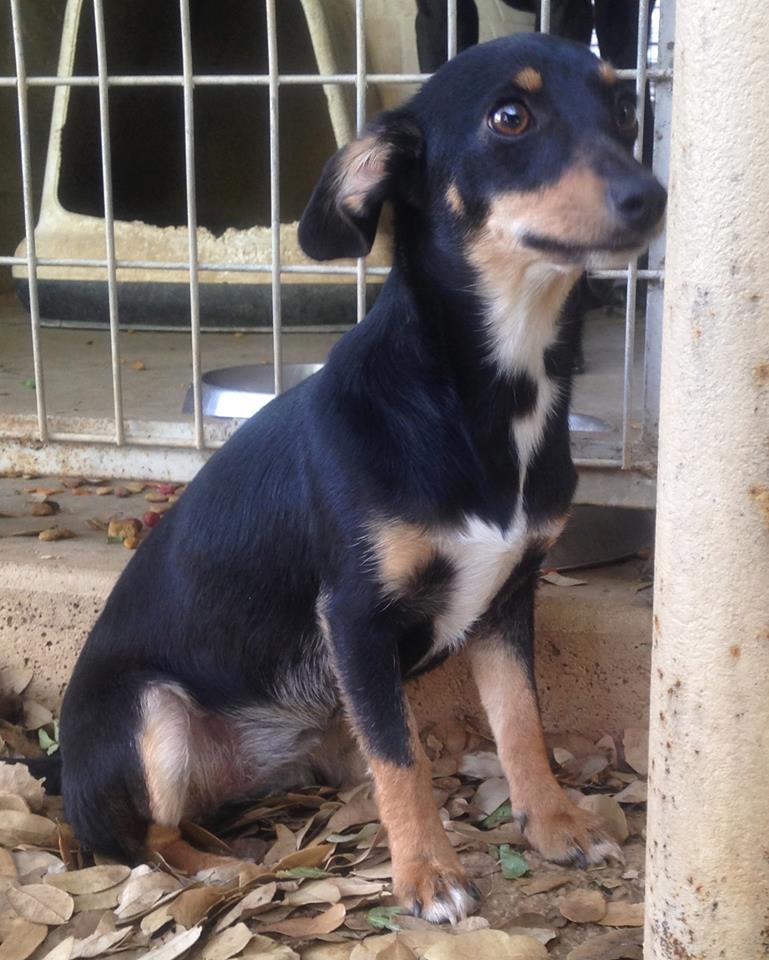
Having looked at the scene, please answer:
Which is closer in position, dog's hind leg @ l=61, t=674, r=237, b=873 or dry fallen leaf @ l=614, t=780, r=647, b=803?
dog's hind leg @ l=61, t=674, r=237, b=873

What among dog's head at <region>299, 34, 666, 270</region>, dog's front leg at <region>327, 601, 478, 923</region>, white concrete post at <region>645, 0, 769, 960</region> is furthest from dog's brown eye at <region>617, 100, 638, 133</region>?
dog's front leg at <region>327, 601, 478, 923</region>

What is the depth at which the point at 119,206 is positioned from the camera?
23.2ft

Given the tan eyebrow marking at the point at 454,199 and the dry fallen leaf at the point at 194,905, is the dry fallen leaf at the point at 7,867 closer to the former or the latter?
the dry fallen leaf at the point at 194,905

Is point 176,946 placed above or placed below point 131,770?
below

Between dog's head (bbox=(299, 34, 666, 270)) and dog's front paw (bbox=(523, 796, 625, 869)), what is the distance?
48.3 inches

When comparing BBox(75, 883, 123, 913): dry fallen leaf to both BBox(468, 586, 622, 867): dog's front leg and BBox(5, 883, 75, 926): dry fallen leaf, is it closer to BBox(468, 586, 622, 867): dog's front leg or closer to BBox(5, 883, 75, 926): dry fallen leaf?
BBox(5, 883, 75, 926): dry fallen leaf

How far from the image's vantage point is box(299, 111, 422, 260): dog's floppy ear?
2264mm

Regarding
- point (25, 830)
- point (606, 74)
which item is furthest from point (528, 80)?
point (25, 830)

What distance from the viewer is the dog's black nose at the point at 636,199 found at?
77.8 inches

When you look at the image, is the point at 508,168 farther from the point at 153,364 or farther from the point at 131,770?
the point at 153,364

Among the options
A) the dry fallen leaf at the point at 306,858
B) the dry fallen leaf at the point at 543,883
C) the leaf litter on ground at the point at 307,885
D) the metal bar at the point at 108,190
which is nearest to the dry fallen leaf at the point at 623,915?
the leaf litter on ground at the point at 307,885

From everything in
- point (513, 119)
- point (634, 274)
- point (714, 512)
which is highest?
point (513, 119)

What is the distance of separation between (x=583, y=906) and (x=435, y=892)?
0.31 m

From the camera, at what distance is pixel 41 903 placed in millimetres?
2350
